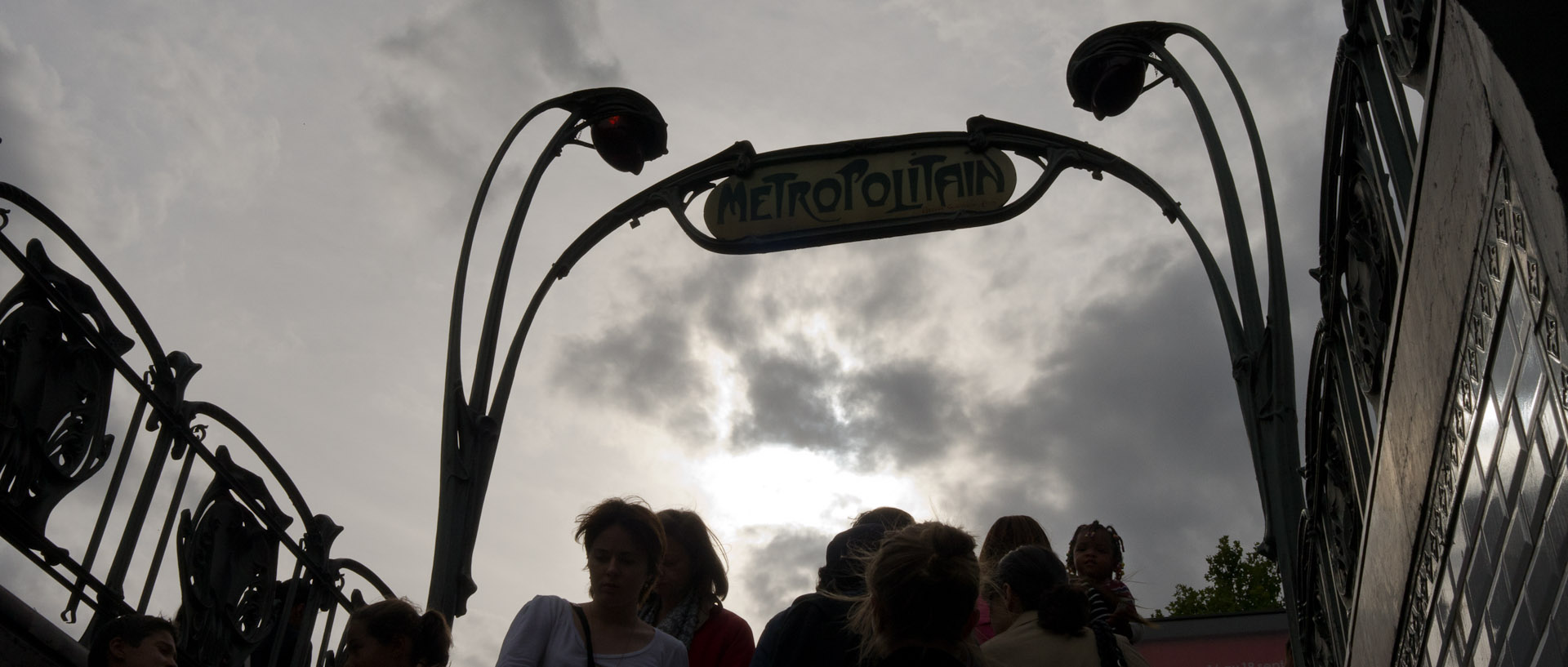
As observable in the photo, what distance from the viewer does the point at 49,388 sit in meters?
4.79

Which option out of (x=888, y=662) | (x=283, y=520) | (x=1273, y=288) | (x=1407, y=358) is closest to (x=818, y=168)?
(x=1273, y=288)

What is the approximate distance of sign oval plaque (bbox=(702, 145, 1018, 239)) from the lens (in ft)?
23.7

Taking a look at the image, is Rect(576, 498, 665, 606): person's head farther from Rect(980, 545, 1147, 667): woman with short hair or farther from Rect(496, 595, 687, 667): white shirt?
Rect(980, 545, 1147, 667): woman with short hair

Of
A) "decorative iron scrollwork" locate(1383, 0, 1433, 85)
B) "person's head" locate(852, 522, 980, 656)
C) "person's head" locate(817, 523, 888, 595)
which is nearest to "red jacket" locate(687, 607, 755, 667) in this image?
"person's head" locate(817, 523, 888, 595)

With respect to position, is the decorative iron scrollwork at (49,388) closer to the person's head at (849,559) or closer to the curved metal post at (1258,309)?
the person's head at (849,559)

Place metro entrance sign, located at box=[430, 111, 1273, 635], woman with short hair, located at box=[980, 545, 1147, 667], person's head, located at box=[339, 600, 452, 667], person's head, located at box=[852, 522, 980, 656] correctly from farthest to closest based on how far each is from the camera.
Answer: metro entrance sign, located at box=[430, 111, 1273, 635], person's head, located at box=[339, 600, 452, 667], woman with short hair, located at box=[980, 545, 1147, 667], person's head, located at box=[852, 522, 980, 656]

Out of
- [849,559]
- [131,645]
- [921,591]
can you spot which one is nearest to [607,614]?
[849,559]

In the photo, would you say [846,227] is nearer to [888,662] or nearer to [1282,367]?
[1282,367]

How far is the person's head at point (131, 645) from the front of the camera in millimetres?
4395

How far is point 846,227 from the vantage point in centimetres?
726

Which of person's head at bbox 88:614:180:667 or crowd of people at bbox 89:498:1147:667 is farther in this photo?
person's head at bbox 88:614:180:667

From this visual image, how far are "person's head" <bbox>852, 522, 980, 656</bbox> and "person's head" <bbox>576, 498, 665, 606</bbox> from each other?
0.94 meters

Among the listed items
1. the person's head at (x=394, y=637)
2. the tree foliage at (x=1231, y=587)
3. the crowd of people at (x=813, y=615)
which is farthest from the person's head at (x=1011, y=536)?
the tree foliage at (x=1231, y=587)

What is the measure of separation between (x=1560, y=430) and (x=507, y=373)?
17.4 feet
